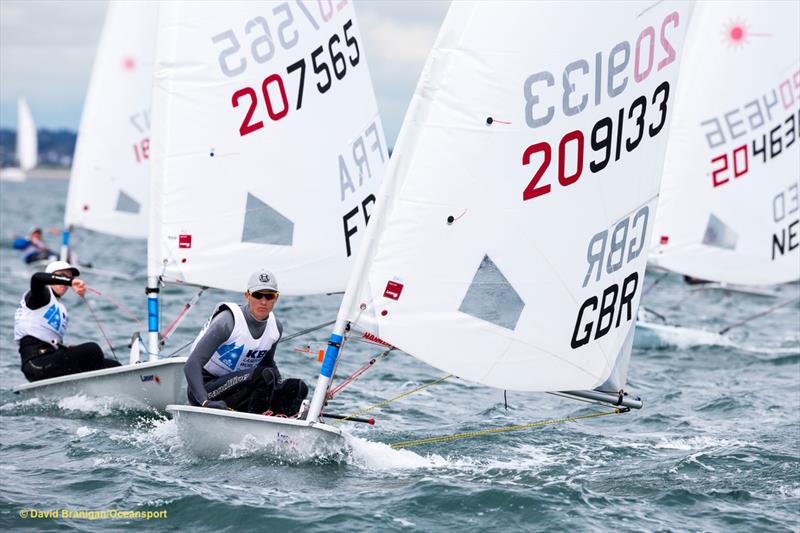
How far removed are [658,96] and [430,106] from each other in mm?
1352

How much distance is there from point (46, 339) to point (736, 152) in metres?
7.87

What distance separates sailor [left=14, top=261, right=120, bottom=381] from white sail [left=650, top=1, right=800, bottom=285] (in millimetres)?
6799

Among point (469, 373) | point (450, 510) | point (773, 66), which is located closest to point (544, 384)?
point (469, 373)

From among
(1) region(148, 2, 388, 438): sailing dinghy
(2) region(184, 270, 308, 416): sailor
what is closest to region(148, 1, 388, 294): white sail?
(1) region(148, 2, 388, 438): sailing dinghy

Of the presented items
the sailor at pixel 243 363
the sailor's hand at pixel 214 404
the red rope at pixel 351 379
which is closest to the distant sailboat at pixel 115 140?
the sailor at pixel 243 363

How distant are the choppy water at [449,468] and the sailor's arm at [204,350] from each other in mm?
406

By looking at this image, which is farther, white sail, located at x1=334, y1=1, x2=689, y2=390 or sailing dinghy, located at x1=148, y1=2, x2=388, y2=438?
sailing dinghy, located at x1=148, y1=2, x2=388, y2=438

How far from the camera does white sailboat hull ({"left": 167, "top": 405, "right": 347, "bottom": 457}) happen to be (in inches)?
251

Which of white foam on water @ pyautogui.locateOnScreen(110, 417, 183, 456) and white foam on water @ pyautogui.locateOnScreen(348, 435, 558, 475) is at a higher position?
white foam on water @ pyautogui.locateOnScreen(348, 435, 558, 475)

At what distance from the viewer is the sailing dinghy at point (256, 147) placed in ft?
28.8

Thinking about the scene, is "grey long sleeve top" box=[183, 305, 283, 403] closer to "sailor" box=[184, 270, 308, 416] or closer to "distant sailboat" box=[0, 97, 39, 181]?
"sailor" box=[184, 270, 308, 416]

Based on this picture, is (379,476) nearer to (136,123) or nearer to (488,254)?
(488,254)

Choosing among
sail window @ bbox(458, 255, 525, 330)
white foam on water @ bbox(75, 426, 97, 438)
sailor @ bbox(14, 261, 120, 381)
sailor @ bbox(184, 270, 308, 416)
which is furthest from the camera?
sailor @ bbox(14, 261, 120, 381)

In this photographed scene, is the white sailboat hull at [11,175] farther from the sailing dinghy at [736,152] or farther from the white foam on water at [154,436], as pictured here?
the white foam on water at [154,436]
